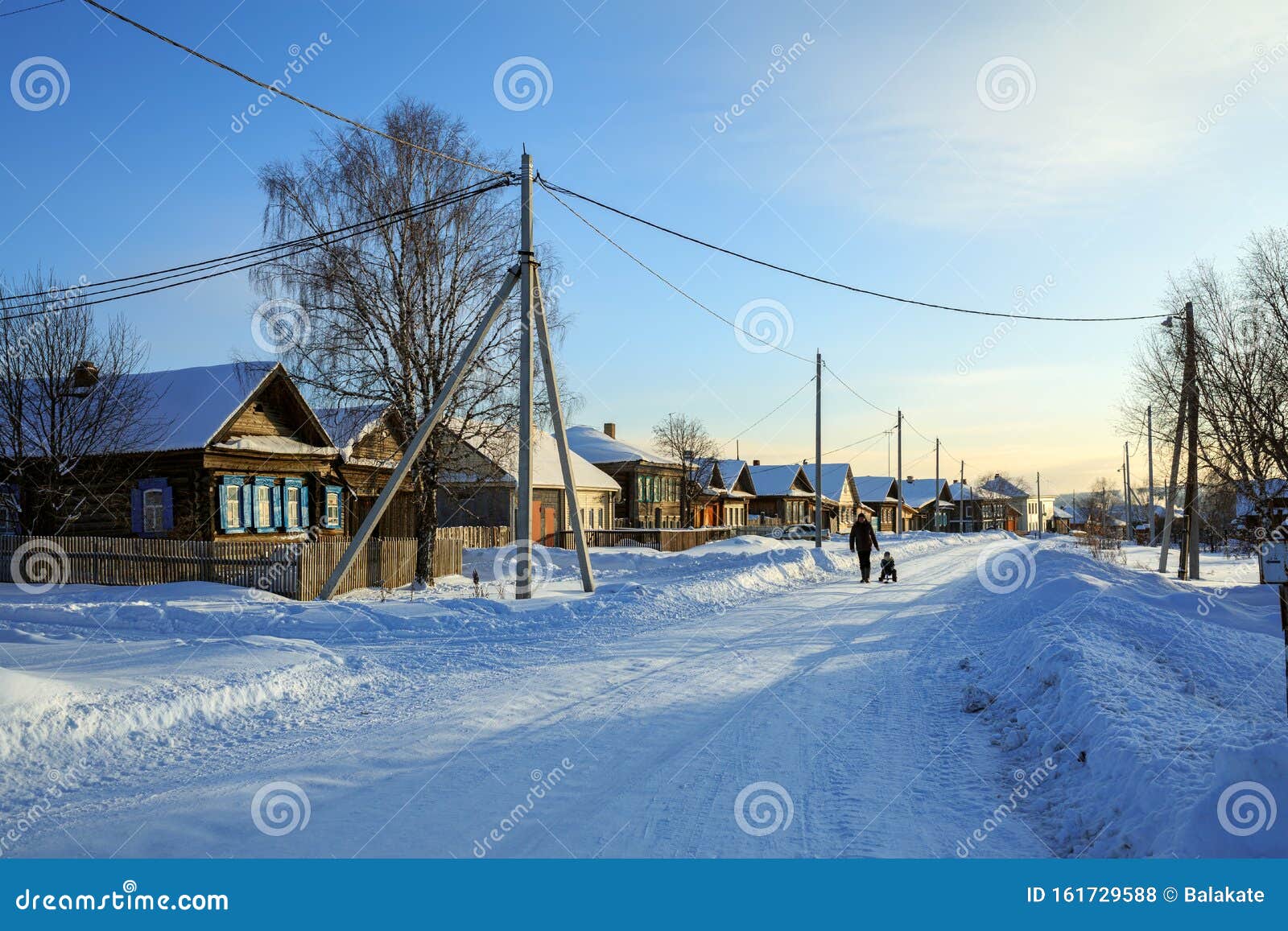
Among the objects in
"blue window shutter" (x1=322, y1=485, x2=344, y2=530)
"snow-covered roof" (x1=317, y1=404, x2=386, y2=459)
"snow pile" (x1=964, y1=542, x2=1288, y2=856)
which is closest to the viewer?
"snow pile" (x1=964, y1=542, x2=1288, y2=856)

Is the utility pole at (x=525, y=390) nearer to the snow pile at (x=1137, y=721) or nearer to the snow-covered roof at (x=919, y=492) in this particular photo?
the snow pile at (x=1137, y=721)

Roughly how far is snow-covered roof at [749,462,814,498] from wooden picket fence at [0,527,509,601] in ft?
186

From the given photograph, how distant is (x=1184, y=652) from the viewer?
10875 millimetres

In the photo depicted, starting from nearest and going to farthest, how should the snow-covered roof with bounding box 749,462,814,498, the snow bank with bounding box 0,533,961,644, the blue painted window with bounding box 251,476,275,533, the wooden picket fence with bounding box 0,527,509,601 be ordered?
the snow bank with bounding box 0,533,961,644 → the wooden picket fence with bounding box 0,527,509,601 → the blue painted window with bounding box 251,476,275,533 → the snow-covered roof with bounding box 749,462,814,498

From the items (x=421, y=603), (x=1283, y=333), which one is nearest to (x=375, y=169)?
(x=421, y=603)

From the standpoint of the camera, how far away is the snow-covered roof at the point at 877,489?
102 metres

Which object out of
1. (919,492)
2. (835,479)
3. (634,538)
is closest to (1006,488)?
(919,492)

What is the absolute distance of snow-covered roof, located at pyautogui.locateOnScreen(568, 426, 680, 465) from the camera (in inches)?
2212

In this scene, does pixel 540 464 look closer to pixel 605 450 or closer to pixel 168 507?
pixel 605 450

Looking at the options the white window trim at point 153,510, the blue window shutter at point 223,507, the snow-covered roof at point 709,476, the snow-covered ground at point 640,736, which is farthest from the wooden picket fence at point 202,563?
the snow-covered roof at point 709,476

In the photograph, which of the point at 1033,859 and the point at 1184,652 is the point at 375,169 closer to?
the point at 1184,652

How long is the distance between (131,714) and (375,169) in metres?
16.3

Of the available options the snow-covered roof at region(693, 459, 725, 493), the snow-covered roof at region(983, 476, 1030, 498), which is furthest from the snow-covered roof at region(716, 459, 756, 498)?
the snow-covered roof at region(983, 476, 1030, 498)

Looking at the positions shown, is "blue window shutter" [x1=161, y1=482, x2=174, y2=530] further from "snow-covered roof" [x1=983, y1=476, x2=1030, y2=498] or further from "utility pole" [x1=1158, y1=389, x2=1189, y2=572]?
"snow-covered roof" [x1=983, y1=476, x2=1030, y2=498]
